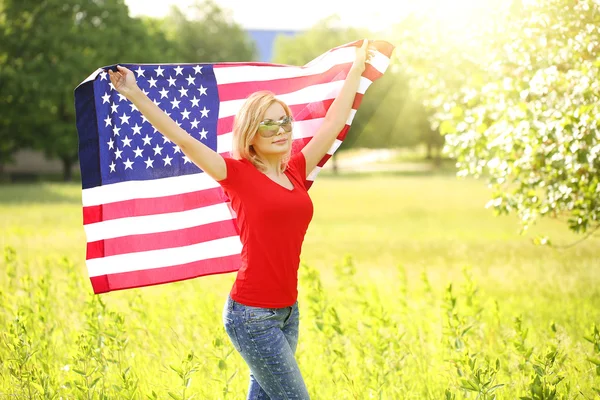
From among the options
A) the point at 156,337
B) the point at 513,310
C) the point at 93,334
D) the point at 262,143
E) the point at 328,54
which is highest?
Answer: the point at 328,54

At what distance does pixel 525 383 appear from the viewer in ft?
21.0

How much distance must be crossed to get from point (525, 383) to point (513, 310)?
A: 4.52m

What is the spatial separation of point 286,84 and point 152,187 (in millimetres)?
1446

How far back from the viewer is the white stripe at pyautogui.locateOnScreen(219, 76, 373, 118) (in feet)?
21.8

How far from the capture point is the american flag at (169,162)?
245 inches

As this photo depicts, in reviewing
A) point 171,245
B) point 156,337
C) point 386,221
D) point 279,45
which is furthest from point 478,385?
point 279,45

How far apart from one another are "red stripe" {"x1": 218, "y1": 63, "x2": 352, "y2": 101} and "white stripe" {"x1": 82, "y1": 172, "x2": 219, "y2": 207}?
2.56ft

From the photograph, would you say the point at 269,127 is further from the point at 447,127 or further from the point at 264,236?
the point at 447,127

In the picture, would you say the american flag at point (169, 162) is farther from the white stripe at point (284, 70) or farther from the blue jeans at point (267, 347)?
the blue jeans at point (267, 347)

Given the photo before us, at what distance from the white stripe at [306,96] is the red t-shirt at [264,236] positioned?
6.44ft

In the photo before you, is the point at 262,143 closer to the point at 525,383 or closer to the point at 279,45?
the point at 525,383

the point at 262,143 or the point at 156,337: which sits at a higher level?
the point at 262,143

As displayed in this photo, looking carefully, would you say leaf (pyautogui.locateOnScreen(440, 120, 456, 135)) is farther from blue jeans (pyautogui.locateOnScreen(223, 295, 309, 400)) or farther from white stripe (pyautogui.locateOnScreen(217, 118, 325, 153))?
blue jeans (pyautogui.locateOnScreen(223, 295, 309, 400))

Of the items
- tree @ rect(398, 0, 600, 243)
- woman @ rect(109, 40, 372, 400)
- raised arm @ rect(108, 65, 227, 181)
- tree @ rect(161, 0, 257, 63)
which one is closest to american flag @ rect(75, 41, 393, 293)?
woman @ rect(109, 40, 372, 400)
